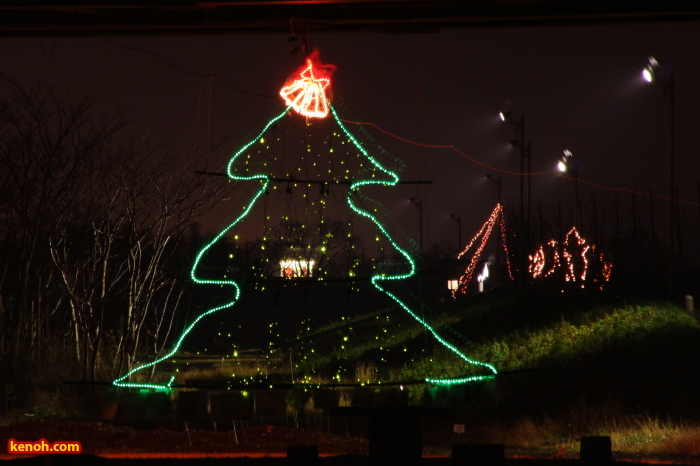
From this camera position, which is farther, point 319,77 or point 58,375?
point 58,375

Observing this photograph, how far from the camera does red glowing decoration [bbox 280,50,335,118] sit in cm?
641

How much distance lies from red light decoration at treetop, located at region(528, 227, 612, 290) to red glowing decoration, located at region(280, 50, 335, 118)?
25.0 meters

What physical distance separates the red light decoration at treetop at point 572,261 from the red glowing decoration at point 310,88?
82.0 feet

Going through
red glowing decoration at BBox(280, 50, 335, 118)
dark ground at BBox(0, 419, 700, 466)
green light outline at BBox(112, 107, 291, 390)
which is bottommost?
dark ground at BBox(0, 419, 700, 466)

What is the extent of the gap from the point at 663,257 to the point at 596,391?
843 inches

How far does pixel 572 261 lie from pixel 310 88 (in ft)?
86.7

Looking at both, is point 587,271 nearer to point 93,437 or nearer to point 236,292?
point 93,437

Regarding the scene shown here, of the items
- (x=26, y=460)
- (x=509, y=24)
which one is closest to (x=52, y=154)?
(x=26, y=460)

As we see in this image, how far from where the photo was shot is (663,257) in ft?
119
